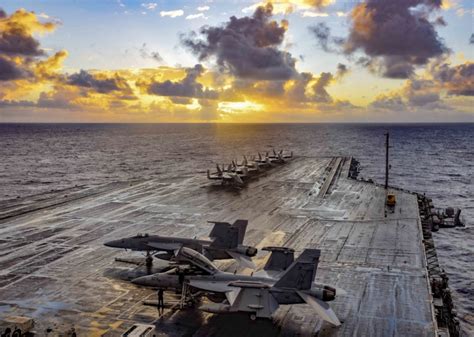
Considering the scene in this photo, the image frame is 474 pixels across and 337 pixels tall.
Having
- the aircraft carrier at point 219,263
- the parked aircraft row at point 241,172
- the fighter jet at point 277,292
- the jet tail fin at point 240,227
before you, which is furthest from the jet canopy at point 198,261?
the parked aircraft row at point 241,172

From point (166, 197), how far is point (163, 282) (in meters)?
49.2

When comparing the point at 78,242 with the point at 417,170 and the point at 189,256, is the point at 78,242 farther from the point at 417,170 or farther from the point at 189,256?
the point at 417,170

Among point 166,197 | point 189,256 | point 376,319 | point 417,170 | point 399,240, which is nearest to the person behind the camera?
point 376,319

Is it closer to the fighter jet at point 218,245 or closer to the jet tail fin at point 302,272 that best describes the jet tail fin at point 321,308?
the jet tail fin at point 302,272

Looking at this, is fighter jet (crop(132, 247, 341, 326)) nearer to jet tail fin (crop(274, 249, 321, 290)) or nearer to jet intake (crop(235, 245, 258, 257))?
jet tail fin (crop(274, 249, 321, 290))

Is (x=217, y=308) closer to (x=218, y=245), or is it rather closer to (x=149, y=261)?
(x=218, y=245)

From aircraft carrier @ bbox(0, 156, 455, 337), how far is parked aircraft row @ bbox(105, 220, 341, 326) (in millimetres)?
1655

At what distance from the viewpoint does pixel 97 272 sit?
43.5 meters

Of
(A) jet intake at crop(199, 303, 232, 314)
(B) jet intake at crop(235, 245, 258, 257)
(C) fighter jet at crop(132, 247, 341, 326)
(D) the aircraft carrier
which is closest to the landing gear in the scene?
(D) the aircraft carrier

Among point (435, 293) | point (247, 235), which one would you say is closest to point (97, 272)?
point (247, 235)

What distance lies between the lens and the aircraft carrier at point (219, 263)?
32969 mm

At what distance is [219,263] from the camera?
151 feet

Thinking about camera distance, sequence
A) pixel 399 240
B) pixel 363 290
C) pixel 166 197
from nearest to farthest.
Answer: pixel 363 290 < pixel 399 240 < pixel 166 197

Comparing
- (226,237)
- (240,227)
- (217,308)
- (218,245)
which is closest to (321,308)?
(217,308)
